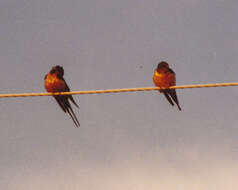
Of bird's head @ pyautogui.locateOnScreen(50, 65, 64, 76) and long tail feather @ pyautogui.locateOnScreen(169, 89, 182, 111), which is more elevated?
bird's head @ pyautogui.locateOnScreen(50, 65, 64, 76)

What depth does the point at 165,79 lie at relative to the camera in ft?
34.1

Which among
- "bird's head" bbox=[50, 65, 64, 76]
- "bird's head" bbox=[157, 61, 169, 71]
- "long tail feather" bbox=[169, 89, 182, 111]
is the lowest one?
"long tail feather" bbox=[169, 89, 182, 111]

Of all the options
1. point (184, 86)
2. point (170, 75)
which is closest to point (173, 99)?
point (170, 75)

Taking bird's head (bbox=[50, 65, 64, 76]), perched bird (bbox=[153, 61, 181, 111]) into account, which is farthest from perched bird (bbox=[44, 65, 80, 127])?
perched bird (bbox=[153, 61, 181, 111])

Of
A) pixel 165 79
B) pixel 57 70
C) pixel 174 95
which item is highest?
pixel 57 70

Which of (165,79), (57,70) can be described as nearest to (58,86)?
(57,70)

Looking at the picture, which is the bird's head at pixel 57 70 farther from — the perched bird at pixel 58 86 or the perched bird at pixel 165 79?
the perched bird at pixel 165 79

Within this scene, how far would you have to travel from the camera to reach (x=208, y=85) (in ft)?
23.3

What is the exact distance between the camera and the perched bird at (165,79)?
10375 mm

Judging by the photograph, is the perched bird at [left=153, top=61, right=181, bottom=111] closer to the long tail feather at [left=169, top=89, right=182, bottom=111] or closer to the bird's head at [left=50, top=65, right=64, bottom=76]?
the long tail feather at [left=169, top=89, right=182, bottom=111]

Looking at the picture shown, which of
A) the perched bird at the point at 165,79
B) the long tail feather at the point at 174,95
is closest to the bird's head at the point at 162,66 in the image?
the perched bird at the point at 165,79

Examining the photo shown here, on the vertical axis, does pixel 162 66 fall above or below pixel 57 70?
below

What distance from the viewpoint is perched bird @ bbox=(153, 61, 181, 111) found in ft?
34.0

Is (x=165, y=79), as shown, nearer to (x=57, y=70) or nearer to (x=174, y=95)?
(x=174, y=95)
